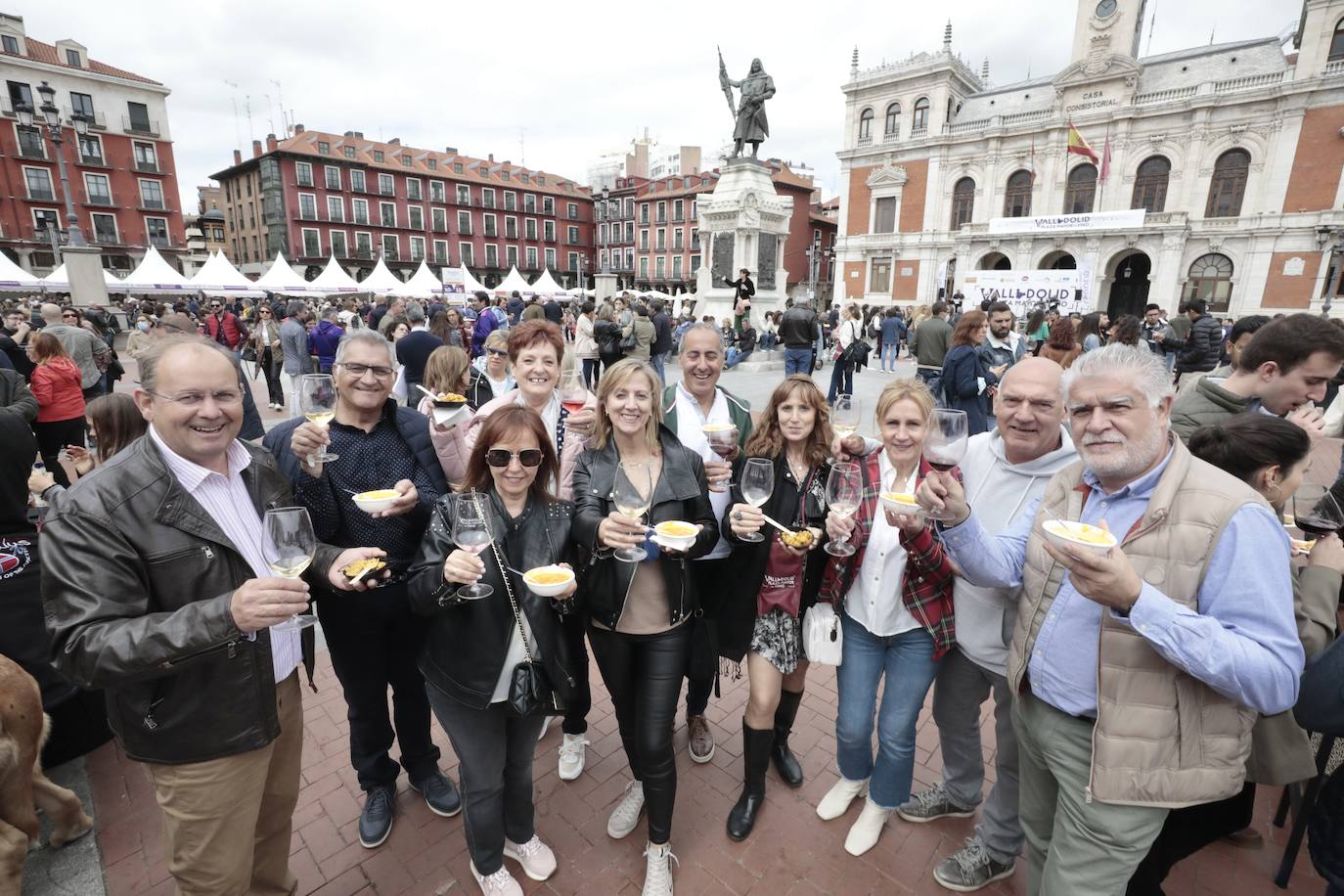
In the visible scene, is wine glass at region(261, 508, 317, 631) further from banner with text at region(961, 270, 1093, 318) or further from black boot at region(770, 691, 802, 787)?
banner with text at region(961, 270, 1093, 318)

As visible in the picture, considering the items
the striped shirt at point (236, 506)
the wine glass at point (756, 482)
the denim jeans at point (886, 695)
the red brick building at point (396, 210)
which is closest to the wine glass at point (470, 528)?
the striped shirt at point (236, 506)

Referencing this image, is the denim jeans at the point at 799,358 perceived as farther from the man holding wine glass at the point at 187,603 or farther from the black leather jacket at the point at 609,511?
the man holding wine glass at the point at 187,603

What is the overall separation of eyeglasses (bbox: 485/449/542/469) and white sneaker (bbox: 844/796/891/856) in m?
2.25

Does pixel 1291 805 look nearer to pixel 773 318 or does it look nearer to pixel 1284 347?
pixel 1284 347

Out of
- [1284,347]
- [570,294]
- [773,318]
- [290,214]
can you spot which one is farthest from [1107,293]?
[290,214]

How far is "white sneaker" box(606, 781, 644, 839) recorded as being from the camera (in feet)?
9.57

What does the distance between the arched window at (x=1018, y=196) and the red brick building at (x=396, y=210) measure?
36.5 m

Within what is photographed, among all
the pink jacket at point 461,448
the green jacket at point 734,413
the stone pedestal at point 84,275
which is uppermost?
the stone pedestal at point 84,275

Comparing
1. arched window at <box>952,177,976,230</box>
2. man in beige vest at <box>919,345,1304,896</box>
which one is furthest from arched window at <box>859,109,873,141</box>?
man in beige vest at <box>919,345,1304,896</box>

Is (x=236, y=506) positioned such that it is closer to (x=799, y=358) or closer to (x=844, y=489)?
(x=844, y=489)

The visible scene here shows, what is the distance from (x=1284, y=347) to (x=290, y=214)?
189 feet

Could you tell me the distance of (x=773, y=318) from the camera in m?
18.0

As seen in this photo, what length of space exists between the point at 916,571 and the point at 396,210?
59.8m

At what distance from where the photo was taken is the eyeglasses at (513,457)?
231cm
